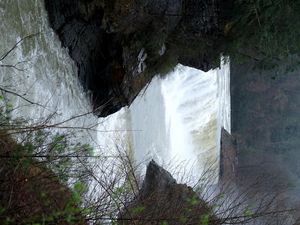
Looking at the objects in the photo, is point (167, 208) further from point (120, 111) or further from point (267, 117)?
point (267, 117)

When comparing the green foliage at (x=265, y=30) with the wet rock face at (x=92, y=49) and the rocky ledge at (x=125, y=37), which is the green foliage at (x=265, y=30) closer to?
the rocky ledge at (x=125, y=37)

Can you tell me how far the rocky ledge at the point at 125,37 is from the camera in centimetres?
614

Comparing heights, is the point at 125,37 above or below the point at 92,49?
below

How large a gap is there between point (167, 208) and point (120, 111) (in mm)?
3933

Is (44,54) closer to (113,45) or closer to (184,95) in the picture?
(113,45)

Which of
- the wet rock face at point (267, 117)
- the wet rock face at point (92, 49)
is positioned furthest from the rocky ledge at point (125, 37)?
the wet rock face at point (267, 117)

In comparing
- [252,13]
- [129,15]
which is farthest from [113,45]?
[252,13]

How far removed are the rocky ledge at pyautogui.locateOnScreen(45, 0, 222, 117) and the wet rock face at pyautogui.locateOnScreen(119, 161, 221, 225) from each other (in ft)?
5.22

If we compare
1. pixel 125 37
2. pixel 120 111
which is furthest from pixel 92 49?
pixel 120 111

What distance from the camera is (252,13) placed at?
6.30 metres

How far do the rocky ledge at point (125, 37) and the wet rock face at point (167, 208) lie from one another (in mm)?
1591

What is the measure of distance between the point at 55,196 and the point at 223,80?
10.2 m

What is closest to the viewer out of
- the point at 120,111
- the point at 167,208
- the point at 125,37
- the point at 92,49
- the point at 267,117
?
the point at 167,208

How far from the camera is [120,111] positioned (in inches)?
332
